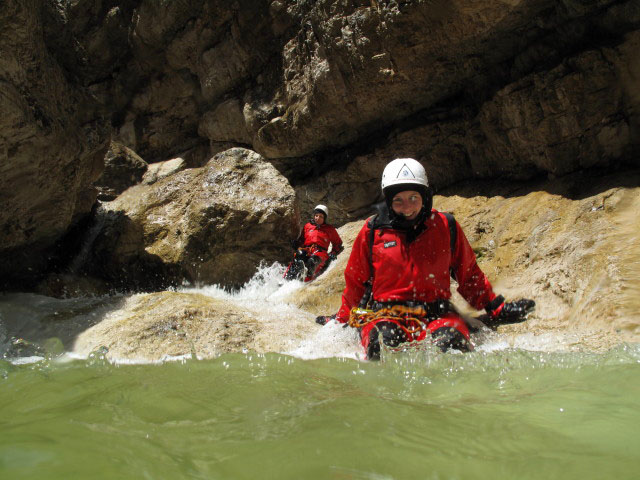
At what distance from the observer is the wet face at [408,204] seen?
3850 millimetres

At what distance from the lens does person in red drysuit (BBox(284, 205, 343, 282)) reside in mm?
8484

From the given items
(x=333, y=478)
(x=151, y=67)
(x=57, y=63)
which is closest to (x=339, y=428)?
(x=333, y=478)

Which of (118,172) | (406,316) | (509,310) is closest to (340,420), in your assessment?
(406,316)

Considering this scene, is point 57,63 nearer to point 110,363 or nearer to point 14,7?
point 14,7

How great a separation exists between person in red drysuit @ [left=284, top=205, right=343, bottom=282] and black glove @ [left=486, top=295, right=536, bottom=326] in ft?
14.6

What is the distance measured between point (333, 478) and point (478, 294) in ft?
10.8

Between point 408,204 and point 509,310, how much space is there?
1.51 metres

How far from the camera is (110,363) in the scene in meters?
3.62

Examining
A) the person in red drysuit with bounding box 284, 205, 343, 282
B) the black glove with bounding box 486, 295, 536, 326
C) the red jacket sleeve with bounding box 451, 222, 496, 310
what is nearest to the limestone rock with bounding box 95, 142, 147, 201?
the person in red drysuit with bounding box 284, 205, 343, 282

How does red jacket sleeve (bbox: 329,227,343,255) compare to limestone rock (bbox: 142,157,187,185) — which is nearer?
red jacket sleeve (bbox: 329,227,343,255)

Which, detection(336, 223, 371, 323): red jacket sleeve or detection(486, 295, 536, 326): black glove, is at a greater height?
detection(336, 223, 371, 323): red jacket sleeve

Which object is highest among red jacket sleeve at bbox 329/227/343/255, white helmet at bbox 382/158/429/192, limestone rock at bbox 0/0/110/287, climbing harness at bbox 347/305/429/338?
limestone rock at bbox 0/0/110/287

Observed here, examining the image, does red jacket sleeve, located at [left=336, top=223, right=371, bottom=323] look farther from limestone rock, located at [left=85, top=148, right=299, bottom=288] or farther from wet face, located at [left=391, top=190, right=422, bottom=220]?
limestone rock, located at [left=85, top=148, right=299, bottom=288]

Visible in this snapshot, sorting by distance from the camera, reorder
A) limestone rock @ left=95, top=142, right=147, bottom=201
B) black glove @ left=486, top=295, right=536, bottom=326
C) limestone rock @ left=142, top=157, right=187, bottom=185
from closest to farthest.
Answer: black glove @ left=486, top=295, right=536, bottom=326, limestone rock @ left=95, top=142, right=147, bottom=201, limestone rock @ left=142, top=157, right=187, bottom=185
